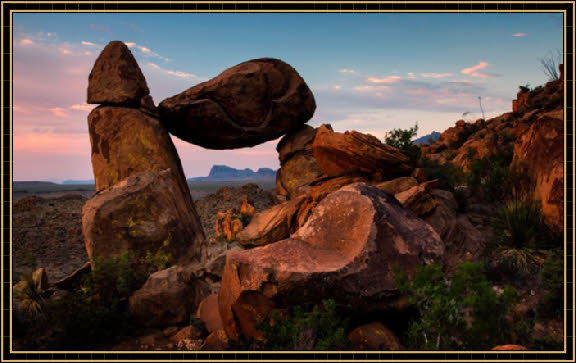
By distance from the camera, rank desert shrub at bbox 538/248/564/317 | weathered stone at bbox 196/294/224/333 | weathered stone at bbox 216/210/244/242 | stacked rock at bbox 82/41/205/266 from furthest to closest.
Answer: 1. weathered stone at bbox 216/210/244/242
2. stacked rock at bbox 82/41/205/266
3. weathered stone at bbox 196/294/224/333
4. desert shrub at bbox 538/248/564/317

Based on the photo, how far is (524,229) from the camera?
24.4ft

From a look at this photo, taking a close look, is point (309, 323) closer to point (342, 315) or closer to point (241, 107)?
point (342, 315)

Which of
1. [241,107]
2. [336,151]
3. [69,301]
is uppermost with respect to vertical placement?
[241,107]

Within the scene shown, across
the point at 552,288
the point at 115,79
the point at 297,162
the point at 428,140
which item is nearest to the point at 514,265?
the point at 552,288

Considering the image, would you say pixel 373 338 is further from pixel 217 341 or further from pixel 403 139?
pixel 403 139

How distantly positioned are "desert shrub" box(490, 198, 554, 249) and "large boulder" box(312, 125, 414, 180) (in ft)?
9.00

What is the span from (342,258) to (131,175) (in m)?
7.53

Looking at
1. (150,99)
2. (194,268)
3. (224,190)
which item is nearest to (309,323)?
(194,268)

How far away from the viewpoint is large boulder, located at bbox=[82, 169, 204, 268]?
340 inches

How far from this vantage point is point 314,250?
527 centimetres

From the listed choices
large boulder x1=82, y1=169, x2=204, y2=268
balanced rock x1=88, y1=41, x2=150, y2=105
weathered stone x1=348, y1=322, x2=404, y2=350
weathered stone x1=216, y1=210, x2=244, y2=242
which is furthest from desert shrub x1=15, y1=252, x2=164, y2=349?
weathered stone x1=216, y1=210, x2=244, y2=242

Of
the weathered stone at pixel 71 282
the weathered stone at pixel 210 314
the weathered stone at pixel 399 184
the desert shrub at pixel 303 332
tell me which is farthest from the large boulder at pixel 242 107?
the desert shrub at pixel 303 332

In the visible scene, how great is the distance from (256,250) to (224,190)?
22.2 meters

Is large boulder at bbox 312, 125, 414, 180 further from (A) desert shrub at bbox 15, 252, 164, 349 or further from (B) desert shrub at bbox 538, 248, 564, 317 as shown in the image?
(A) desert shrub at bbox 15, 252, 164, 349
